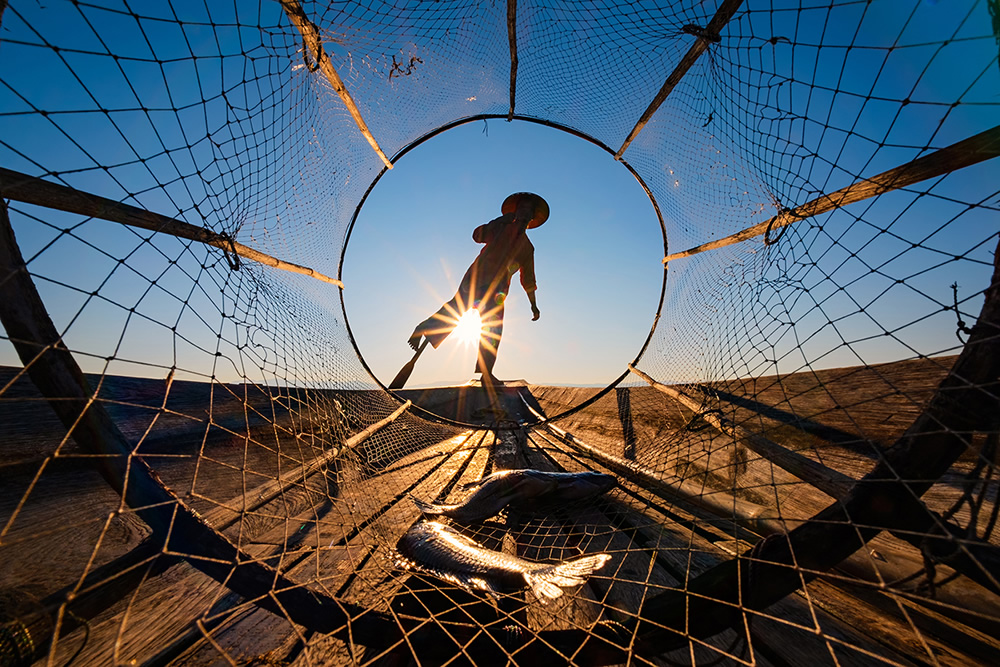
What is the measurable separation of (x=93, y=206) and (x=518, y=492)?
298 cm

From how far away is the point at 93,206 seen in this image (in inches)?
67.6

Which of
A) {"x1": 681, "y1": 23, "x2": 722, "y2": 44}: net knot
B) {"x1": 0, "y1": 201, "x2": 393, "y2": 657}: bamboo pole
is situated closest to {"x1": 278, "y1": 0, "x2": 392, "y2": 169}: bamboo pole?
{"x1": 0, "y1": 201, "x2": 393, "y2": 657}: bamboo pole

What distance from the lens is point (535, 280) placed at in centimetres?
832

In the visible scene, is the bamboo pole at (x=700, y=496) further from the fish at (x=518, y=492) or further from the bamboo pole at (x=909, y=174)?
the bamboo pole at (x=909, y=174)

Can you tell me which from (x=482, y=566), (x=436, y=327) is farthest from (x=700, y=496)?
(x=436, y=327)

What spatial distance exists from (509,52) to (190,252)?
4080 millimetres

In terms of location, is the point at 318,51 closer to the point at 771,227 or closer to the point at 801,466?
the point at 771,227

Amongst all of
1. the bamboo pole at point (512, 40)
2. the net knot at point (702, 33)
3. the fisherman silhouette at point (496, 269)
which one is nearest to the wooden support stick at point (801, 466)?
the net knot at point (702, 33)

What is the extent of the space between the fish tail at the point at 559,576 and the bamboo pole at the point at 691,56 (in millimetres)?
3975

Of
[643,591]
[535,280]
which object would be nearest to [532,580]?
[643,591]

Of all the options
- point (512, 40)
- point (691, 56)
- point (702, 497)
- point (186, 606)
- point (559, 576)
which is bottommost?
point (186, 606)

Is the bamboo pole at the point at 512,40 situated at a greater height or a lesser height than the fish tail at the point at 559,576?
greater

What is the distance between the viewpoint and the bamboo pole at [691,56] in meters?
2.88

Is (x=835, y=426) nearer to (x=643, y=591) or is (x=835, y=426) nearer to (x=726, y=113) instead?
(x=643, y=591)
